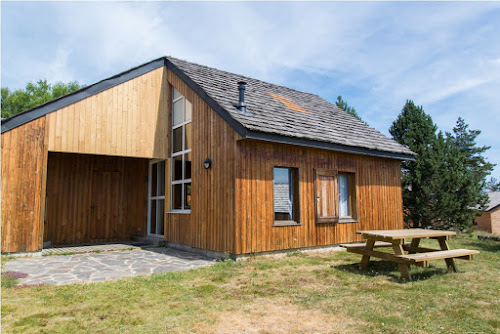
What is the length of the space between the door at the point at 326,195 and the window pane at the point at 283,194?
2.70 ft

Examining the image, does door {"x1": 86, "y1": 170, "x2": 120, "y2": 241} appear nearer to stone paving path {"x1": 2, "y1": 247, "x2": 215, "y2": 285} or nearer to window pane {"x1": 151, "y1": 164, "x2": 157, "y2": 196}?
window pane {"x1": 151, "y1": 164, "x2": 157, "y2": 196}

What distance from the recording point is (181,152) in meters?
10.3

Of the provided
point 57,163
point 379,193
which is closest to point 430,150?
point 379,193

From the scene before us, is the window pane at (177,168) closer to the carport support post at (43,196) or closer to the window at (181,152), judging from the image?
the window at (181,152)

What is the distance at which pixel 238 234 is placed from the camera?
775 cm

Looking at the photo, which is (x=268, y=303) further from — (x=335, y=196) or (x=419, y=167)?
(x=419, y=167)

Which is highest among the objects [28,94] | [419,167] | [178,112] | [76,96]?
[28,94]

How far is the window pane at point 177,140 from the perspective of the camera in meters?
10.5

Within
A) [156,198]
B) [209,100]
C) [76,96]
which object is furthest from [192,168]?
[76,96]

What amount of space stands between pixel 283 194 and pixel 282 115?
2.45 m

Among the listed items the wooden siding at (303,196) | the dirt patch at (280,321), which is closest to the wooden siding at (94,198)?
the wooden siding at (303,196)

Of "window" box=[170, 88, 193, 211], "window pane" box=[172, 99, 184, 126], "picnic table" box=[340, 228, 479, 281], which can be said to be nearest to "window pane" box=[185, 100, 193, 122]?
"window" box=[170, 88, 193, 211]

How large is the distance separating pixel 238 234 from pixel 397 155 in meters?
6.83

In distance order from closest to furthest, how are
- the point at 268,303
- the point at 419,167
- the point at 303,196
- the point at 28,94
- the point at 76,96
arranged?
1. the point at 268,303
2. the point at 303,196
3. the point at 76,96
4. the point at 419,167
5. the point at 28,94
